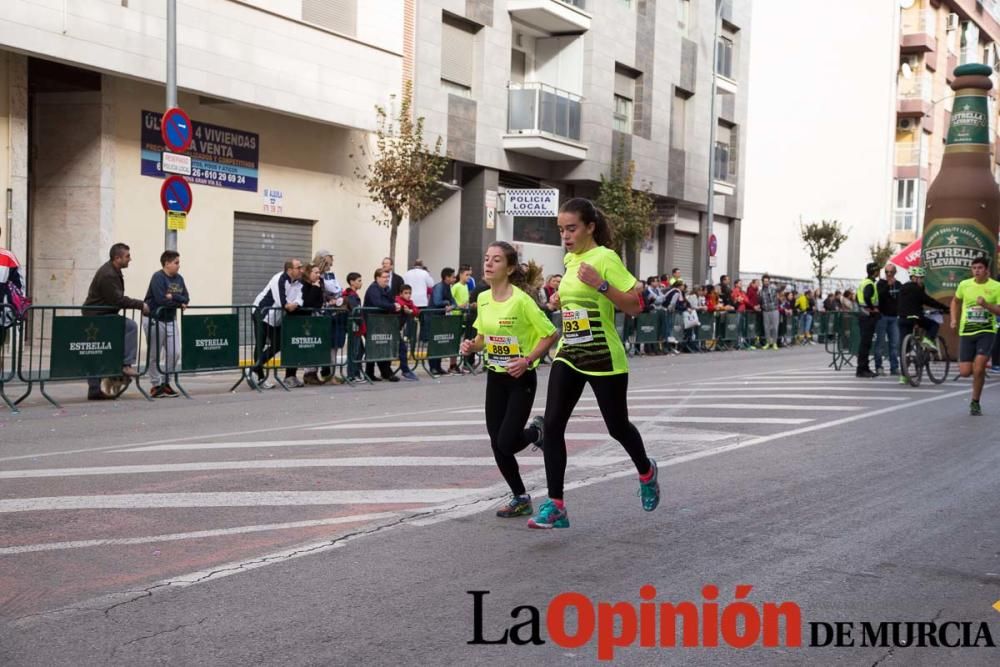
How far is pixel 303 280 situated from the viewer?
1772 cm

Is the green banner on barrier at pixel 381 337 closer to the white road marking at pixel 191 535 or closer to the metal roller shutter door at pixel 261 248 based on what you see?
the metal roller shutter door at pixel 261 248

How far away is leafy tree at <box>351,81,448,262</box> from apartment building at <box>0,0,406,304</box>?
0.53 m

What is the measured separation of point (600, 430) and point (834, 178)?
5077 cm

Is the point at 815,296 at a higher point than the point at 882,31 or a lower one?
lower

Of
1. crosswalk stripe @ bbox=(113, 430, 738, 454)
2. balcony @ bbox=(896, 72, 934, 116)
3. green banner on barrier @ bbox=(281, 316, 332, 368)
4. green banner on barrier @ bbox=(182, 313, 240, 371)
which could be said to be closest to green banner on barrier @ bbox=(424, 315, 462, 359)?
green banner on barrier @ bbox=(281, 316, 332, 368)

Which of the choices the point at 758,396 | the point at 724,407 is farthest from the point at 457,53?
the point at 724,407

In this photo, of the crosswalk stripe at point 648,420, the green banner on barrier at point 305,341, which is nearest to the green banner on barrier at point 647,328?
the green banner on barrier at point 305,341

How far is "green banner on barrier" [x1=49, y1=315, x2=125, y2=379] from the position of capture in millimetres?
13758

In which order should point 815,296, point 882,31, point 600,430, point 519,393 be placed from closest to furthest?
point 519,393, point 600,430, point 815,296, point 882,31

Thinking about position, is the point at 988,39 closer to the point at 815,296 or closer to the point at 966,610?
the point at 815,296

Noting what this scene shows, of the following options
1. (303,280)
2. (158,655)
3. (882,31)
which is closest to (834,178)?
(882,31)

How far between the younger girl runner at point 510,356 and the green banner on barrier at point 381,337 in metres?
11.3

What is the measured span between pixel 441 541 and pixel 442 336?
13.5 meters

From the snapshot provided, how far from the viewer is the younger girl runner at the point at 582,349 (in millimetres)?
6758
